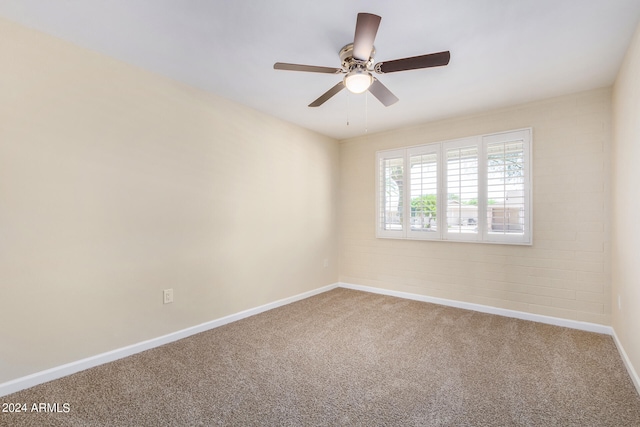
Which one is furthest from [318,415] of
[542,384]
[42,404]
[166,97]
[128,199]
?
[166,97]

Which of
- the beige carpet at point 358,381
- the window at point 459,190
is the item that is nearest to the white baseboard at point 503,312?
the beige carpet at point 358,381

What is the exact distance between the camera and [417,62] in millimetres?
1924

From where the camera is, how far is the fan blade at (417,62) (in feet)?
6.05

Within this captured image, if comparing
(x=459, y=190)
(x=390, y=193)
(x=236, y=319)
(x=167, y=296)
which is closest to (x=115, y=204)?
(x=167, y=296)

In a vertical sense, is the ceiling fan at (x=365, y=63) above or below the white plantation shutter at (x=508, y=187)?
above

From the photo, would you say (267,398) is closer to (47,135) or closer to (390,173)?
(47,135)

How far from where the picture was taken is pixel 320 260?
4578 millimetres

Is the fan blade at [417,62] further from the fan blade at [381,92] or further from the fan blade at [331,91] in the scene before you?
the fan blade at [331,91]

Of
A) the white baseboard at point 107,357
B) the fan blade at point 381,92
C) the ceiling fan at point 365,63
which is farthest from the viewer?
the fan blade at point 381,92

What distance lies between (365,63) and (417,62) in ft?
1.11

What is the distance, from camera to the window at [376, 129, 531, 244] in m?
3.42

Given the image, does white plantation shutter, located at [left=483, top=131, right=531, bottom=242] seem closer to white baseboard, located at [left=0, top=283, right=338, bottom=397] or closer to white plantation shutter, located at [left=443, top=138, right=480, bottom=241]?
white plantation shutter, located at [left=443, top=138, right=480, bottom=241]

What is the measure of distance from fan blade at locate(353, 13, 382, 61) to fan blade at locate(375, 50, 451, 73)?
146mm

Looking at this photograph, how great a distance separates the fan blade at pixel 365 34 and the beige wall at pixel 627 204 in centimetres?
178
